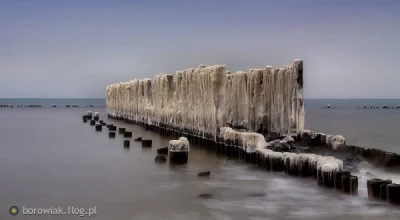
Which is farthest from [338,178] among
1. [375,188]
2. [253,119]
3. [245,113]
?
[245,113]

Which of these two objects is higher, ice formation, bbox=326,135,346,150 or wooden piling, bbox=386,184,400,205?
ice formation, bbox=326,135,346,150

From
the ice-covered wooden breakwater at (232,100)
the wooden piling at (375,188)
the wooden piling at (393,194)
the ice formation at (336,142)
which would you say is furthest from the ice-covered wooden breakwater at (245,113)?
the ice formation at (336,142)

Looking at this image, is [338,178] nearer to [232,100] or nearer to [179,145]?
[179,145]

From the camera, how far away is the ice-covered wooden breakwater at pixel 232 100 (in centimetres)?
1662

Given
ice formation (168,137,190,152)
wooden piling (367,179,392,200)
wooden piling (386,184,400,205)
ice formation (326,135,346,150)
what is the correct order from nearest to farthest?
wooden piling (386,184,400,205) → wooden piling (367,179,392,200) → ice formation (168,137,190,152) → ice formation (326,135,346,150)

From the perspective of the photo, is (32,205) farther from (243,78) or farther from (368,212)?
(243,78)

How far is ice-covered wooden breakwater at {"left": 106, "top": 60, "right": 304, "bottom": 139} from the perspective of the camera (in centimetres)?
1662

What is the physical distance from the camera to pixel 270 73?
1778 centimetres

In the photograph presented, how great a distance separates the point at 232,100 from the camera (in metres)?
21.8

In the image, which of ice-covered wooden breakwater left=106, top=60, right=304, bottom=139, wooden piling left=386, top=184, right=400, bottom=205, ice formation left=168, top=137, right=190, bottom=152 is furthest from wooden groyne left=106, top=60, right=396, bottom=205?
ice formation left=168, top=137, right=190, bottom=152

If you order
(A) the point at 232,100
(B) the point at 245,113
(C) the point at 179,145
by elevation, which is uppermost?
(A) the point at 232,100

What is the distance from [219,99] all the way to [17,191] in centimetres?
797

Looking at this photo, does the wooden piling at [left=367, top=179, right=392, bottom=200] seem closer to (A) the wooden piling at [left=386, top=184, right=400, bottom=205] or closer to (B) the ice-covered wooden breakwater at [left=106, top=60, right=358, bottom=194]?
(A) the wooden piling at [left=386, top=184, right=400, bottom=205]

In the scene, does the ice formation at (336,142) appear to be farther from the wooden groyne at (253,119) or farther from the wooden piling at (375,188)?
the wooden piling at (375,188)
